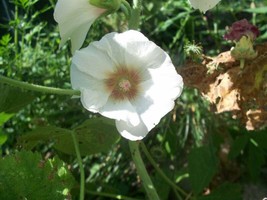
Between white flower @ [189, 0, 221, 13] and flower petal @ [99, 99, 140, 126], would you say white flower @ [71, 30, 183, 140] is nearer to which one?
flower petal @ [99, 99, 140, 126]

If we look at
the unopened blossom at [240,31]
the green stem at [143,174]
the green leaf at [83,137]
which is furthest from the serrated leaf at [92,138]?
the unopened blossom at [240,31]

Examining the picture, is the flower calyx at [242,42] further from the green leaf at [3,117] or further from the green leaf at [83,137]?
the green leaf at [3,117]

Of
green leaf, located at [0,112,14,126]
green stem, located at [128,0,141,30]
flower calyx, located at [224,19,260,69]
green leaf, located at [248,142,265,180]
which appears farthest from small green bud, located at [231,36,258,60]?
green leaf, located at [0,112,14,126]

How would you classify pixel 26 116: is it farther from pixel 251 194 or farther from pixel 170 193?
pixel 251 194

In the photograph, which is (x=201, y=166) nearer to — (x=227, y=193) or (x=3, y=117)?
(x=227, y=193)

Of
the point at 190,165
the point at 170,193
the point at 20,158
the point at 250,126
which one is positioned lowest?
the point at 170,193

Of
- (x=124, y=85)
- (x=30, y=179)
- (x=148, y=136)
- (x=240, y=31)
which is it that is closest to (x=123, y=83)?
(x=124, y=85)

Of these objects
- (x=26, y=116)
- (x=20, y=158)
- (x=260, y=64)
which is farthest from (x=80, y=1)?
(x=26, y=116)
